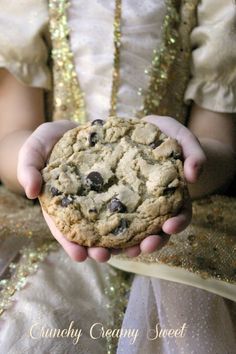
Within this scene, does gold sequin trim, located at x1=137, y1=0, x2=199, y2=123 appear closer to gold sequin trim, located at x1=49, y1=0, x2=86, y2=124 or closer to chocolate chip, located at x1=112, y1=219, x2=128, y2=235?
gold sequin trim, located at x1=49, y1=0, x2=86, y2=124

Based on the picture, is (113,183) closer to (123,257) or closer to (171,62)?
(123,257)

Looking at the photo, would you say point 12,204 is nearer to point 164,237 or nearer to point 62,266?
point 62,266

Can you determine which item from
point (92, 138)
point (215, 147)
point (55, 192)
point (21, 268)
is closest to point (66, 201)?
point (55, 192)

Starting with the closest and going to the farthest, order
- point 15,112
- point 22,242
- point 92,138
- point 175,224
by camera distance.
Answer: point 175,224 < point 92,138 < point 22,242 < point 15,112

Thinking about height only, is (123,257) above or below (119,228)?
below

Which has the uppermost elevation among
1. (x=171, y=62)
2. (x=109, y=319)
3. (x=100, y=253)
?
(x=171, y=62)

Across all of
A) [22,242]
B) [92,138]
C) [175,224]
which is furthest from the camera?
[22,242]

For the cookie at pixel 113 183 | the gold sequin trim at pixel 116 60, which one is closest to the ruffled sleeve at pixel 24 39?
the gold sequin trim at pixel 116 60
